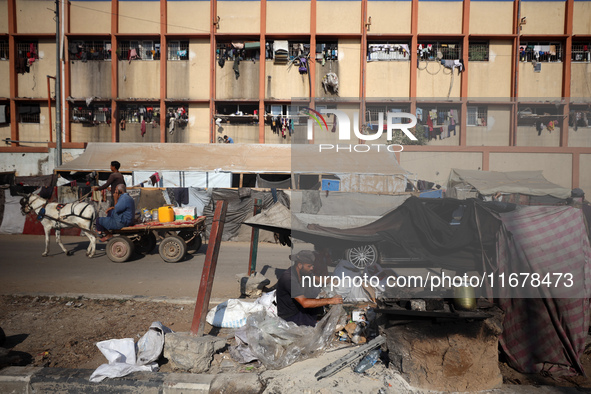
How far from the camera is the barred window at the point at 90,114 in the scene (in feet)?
76.8

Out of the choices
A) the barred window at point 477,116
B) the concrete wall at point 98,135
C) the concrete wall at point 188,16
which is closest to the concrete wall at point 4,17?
the concrete wall at point 98,135

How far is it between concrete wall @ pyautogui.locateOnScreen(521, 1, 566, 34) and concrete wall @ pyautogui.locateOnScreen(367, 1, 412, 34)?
21.1 ft

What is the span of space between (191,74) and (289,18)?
649cm

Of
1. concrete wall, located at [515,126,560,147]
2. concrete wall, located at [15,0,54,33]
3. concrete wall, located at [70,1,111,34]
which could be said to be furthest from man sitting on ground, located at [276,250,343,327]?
concrete wall, located at [15,0,54,33]

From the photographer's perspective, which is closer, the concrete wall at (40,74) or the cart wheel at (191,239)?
the cart wheel at (191,239)

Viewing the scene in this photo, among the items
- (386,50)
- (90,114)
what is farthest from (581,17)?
(90,114)

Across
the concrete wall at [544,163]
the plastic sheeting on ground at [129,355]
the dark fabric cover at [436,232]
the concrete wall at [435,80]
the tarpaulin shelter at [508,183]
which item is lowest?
the plastic sheeting on ground at [129,355]

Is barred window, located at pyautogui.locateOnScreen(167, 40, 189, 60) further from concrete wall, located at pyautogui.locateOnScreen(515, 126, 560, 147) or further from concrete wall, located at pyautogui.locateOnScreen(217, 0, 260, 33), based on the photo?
concrete wall, located at pyautogui.locateOnScreen(515, 126, 560, 147)

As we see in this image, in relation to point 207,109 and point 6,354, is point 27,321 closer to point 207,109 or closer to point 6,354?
point 6,354

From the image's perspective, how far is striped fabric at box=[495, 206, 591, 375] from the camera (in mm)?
3848

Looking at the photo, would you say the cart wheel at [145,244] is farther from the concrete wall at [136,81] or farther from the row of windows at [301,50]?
the row of windows at [301,50]

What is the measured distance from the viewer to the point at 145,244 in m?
10.5

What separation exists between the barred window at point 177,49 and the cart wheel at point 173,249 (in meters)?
16.8

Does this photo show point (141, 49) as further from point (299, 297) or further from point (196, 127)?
point (299, 297)
